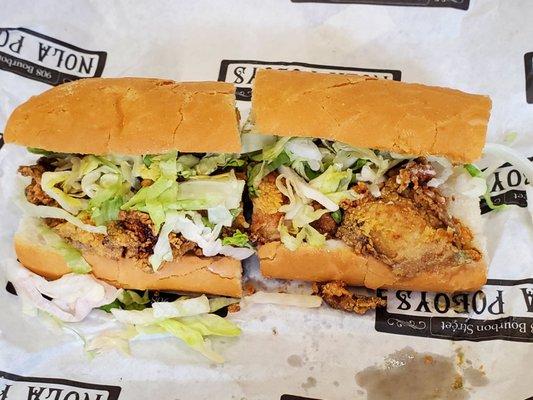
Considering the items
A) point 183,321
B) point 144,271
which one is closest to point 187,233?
point 144,271

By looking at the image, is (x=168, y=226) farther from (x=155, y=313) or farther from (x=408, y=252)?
(x=408, y=252)

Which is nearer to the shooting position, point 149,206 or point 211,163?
point 149,206

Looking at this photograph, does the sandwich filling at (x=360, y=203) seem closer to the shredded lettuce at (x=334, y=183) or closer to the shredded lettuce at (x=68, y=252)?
the shredded lettuce at (x=334, y=183)

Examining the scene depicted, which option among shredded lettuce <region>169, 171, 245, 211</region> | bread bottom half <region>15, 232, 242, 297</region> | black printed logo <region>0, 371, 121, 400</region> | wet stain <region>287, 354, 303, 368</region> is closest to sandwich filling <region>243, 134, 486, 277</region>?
shredded lettuce <region>169, 171, 245, 211</region>

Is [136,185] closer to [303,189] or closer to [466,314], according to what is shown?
[303,189]

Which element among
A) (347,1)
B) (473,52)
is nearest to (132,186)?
(347,1)

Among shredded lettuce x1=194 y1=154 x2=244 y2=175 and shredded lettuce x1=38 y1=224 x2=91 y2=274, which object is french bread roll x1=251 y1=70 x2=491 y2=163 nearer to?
shredded lettuce x1=194 y1=154 x2=244 y2=175
